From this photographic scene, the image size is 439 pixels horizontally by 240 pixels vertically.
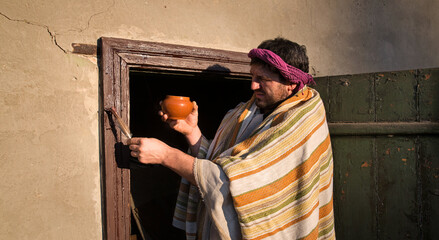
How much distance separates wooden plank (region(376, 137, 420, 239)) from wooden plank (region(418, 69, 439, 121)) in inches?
6.5

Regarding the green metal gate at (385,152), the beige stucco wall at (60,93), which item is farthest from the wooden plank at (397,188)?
the beige stucco wall at (60,93)

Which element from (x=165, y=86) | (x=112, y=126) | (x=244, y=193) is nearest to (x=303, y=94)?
(x=244, y=193)

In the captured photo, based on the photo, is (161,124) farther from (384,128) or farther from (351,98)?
(384,128)

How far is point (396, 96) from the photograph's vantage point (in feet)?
→ 6.02

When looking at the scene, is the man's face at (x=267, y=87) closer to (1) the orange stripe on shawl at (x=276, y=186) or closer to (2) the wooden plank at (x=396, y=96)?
(1) the orange stripe on shawl at (x=276, y=186)

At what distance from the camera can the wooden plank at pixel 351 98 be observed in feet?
6.30

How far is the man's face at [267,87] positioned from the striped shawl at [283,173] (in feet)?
0.22

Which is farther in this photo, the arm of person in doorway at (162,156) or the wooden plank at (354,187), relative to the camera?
the wooden plank at (354,187)

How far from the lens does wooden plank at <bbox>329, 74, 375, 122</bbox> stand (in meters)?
1.92

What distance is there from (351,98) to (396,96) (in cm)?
25

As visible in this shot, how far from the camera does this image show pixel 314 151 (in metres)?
1.55

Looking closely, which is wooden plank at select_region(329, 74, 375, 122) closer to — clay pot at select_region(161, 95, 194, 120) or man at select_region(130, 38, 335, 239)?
man at select_region(130, 38, 335, 239)

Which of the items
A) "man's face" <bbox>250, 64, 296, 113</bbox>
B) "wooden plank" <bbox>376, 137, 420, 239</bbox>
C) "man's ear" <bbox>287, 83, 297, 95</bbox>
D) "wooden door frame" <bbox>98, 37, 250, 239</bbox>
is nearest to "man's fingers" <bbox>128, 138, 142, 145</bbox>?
"wooden door frame" <bbox>98, 37, 250, 239</bbox>

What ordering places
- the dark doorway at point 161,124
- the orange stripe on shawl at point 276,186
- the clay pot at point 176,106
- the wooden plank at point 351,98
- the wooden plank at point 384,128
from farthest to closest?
the dark doorway at point 161,124 < the wooden plank at point 351,98 < the wooden plank at point 384,128 < the clay pot at point 176,106 < the orange stripe on shawl at point 276,186
